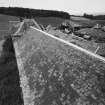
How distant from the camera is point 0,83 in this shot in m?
5.71

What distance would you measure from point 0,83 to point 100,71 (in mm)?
4509

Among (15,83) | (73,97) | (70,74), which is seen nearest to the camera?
(73,97)

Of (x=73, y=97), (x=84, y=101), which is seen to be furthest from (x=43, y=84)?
(x=84, y=101)

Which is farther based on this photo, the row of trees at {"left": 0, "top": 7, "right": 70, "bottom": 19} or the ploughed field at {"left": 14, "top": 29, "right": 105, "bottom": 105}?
the row of trees at {"left": 0, "top": 7, "right": 70, "bottom": 19}

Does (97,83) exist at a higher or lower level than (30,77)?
higher

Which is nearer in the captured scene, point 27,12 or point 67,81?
point 67,81

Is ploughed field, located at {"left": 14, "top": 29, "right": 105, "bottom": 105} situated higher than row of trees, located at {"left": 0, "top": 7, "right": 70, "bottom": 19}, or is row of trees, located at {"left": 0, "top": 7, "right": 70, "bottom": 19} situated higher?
row of trees, located at {"left": 0, "top": 7, "right": 70, "bottom": 19}

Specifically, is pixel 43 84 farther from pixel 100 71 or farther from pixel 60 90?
pixel 100 71

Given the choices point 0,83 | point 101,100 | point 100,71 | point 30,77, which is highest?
point 100,71

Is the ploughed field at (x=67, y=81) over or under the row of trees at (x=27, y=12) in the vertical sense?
under

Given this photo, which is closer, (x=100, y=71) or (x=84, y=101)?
(x=84, y=101)

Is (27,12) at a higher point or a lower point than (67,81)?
higher

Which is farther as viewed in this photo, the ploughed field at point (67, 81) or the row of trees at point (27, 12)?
the row of trees at point (27, 12)

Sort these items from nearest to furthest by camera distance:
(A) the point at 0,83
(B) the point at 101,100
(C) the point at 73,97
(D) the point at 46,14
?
1. (B) the point at 101,100
2. (C) the point at 73,97
3. (A) the point at 0,83
4. (D) the point at 46,14
